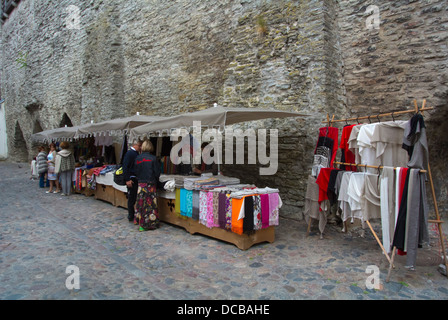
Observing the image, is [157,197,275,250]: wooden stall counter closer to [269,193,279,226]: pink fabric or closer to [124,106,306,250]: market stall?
[124,106,306,250]: market stall

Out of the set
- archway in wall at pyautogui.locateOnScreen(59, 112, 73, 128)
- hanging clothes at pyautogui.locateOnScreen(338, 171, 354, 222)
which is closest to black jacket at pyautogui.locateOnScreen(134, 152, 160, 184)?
hanging clothes at pyautogui.locateOnScreen(338, 171, 354, 222)

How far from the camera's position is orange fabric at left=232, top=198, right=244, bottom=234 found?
4.10 meters

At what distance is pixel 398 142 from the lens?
3898 mm

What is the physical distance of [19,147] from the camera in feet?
66.2

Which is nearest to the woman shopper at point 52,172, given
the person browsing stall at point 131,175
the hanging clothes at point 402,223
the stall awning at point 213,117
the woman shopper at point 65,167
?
the woman shopper at point 65,167

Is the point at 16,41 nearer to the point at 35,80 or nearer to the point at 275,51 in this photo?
the point at 35,80

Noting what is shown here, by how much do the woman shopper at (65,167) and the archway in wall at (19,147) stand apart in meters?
14.2

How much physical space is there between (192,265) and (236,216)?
2.77ft

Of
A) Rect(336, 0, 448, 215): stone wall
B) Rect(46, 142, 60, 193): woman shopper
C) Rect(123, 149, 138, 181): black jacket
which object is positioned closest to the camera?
Rect(336, 0, 448, 215): stone wall

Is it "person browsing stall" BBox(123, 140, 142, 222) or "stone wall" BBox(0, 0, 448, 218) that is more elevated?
"stone wall" BBox(0, 0, 448, 218)

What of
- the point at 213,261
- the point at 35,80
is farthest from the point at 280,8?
the point at 35,80

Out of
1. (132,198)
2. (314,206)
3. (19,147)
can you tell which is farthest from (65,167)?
(19,147)

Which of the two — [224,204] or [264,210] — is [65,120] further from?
[264,210]

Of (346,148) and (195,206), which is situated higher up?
(346,148)
